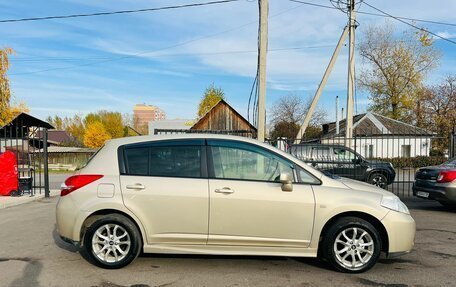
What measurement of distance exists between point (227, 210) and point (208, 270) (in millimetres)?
824

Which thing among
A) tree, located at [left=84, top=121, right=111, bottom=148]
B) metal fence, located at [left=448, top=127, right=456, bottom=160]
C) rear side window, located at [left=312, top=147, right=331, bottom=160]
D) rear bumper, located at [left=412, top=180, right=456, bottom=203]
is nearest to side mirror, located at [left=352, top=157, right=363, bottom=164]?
rear side window, located at [left=312, top=147, right=331, bottom=160]

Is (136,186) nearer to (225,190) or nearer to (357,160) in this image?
(225,190)

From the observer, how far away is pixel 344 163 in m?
13.6

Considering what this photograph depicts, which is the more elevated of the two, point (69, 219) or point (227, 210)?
point (227, 210)

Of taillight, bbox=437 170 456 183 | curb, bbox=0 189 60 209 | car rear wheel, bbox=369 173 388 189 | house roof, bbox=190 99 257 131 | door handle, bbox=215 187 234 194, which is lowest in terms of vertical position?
curb, bbox=0 189 60 209

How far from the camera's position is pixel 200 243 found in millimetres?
4996

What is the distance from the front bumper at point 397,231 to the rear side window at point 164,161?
8.08 ft

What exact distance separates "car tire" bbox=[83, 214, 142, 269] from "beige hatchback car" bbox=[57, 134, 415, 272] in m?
0.01

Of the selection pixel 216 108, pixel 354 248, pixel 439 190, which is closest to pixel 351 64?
pixel 439 190

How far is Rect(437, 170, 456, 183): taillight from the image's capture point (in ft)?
29.7

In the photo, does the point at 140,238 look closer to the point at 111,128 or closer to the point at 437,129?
the point at 437,129

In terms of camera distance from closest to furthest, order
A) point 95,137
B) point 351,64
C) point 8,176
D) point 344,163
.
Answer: point 8,176 → point 344,163 → point 351,64 → point 95,137

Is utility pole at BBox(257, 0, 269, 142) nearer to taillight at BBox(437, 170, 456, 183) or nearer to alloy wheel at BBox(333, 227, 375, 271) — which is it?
taillight at BBox(437, 170, 456, 183)

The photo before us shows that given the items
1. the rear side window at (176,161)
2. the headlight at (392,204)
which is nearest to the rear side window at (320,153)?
the headlight at (392,204)
